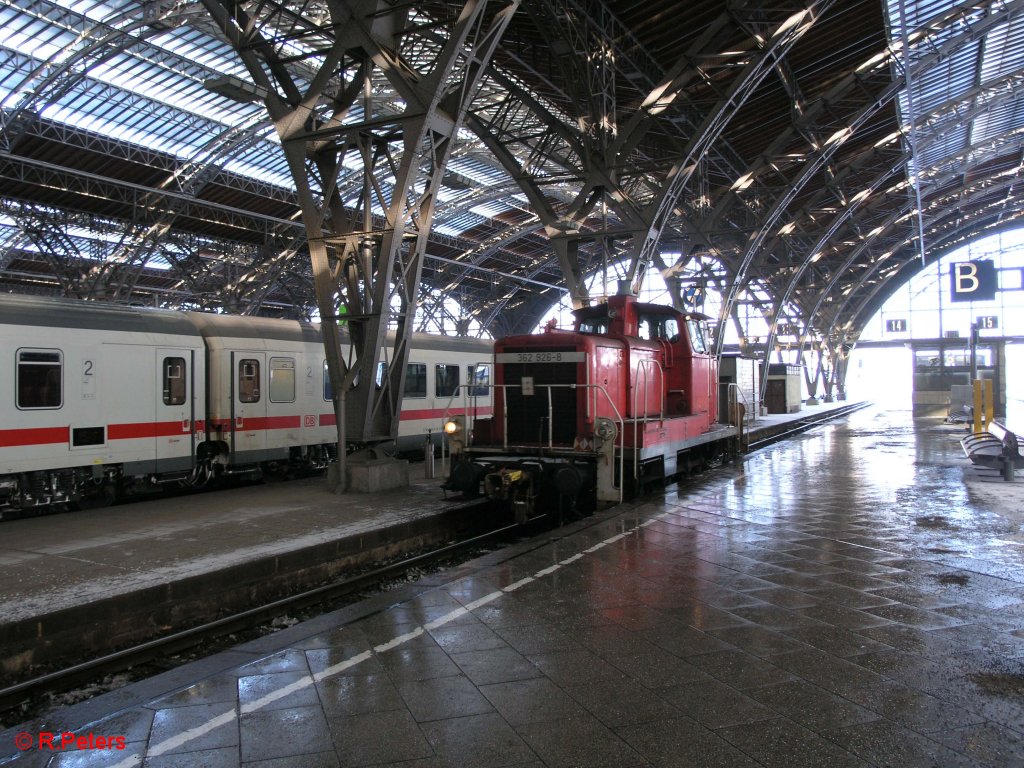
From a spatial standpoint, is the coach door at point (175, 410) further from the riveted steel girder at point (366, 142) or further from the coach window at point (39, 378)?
the riveted steel girder at point (366, 142)

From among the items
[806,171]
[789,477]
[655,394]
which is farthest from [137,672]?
[806,171]

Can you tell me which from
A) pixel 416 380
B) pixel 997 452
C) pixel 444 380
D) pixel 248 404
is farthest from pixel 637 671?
pixel 444 380

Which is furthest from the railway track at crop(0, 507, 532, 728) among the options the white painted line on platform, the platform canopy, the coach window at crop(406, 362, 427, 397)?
the coach window at crop(406, 362, 427, 397)

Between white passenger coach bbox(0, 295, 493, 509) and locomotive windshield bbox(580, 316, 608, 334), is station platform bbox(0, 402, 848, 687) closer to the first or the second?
white passenger coach bbox(0, 295, 493, 509)

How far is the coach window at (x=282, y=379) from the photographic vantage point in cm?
1327

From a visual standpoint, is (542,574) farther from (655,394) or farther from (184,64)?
(184,64)

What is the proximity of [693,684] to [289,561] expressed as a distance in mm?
4621

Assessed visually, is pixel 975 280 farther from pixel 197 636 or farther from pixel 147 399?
pixel 197 636

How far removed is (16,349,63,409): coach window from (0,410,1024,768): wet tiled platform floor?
6.71 meters

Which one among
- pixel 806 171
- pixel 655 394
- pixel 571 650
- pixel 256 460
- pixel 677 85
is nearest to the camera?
pixel 571 650

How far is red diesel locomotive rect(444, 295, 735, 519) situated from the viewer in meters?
9.60

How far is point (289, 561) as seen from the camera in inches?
287

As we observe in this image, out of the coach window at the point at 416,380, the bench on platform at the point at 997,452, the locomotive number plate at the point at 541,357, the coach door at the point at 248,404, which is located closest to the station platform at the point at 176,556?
the coach door at the point at 248,404

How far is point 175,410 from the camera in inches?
456
